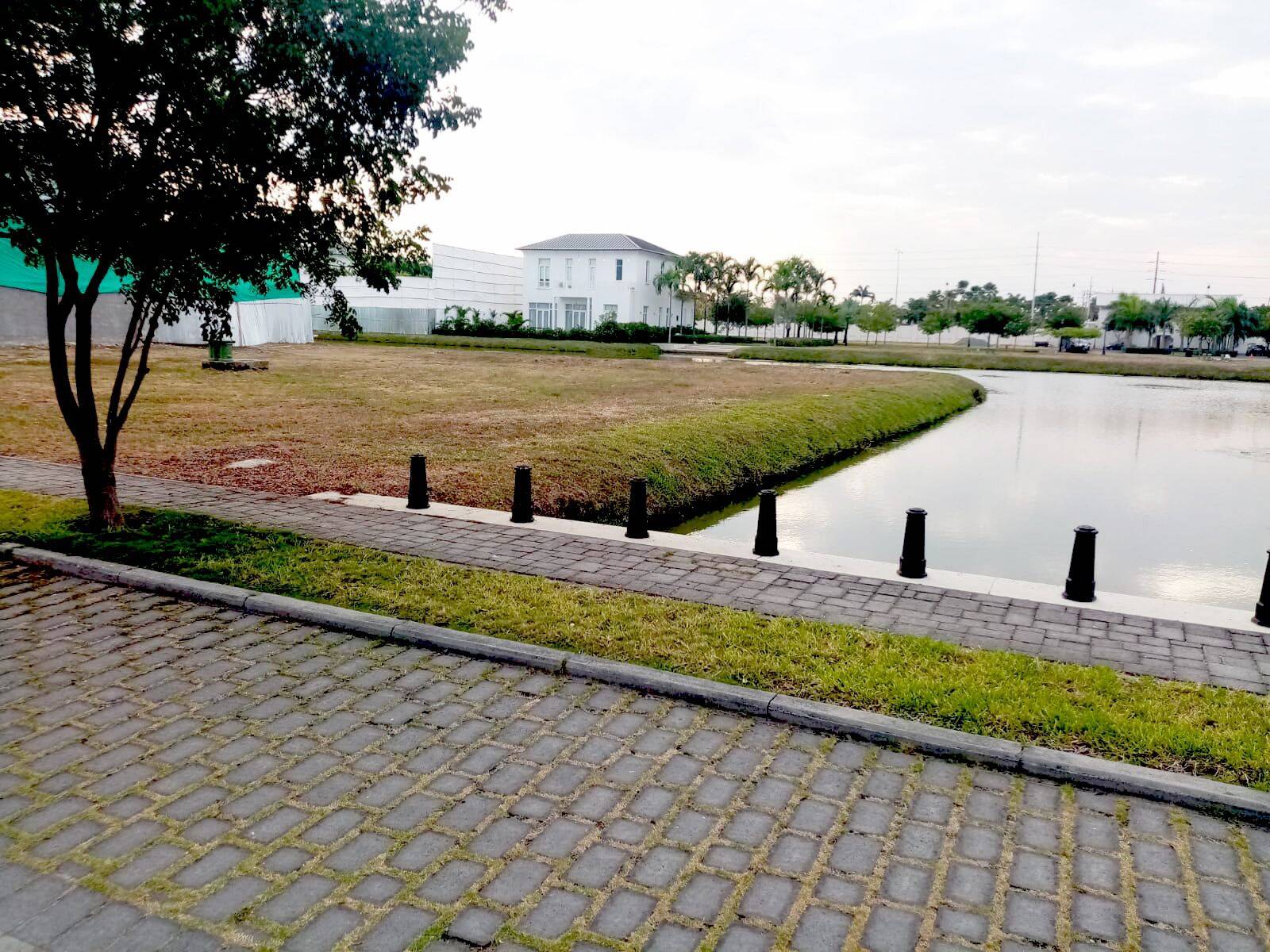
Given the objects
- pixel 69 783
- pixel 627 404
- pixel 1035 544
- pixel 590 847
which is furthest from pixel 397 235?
pixel 627 404

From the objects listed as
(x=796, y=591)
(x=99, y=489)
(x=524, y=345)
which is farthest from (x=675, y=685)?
(x=524, y=345)

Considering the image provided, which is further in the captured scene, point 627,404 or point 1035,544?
point 627,404

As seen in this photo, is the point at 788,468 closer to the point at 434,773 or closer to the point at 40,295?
the point at 434,773

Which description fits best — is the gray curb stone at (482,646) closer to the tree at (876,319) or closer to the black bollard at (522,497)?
the black bollard at (522,497)

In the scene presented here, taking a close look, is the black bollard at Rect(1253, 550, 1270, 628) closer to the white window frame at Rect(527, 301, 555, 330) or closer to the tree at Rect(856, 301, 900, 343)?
the white window frame at Rect(527, 301, 555, 330)

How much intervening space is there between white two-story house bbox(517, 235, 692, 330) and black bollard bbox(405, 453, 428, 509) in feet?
204

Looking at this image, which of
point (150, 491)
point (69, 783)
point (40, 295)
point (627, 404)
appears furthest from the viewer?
point (40, 295)

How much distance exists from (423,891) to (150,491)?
28.7 ft

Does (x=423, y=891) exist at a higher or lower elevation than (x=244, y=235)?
lower

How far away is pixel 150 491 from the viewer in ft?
35.0

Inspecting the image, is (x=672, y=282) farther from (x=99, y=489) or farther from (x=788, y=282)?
(x=99, y=489)

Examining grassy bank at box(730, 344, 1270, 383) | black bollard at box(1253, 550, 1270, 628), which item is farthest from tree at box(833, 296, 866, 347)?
black bollard at box(1253, 550, 1270, 628)

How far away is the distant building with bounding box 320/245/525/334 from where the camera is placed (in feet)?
216

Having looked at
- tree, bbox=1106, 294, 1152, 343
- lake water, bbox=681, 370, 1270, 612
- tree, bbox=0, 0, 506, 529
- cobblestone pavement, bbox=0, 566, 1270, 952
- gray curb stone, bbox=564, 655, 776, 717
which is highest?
tree, bbox=1106, 294, 1152, 343
